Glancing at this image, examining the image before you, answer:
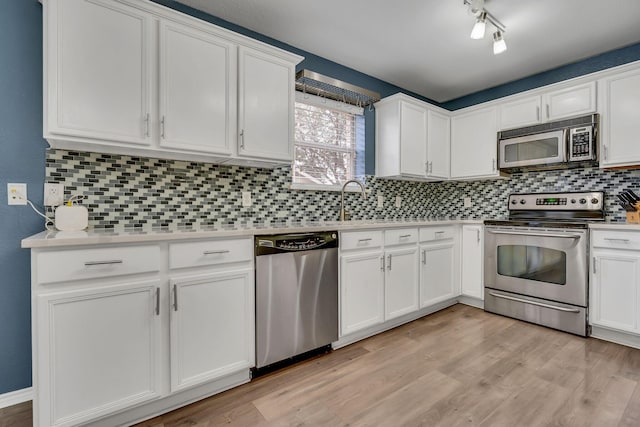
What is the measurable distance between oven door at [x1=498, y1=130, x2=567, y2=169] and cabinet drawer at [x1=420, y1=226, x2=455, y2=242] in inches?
35.2

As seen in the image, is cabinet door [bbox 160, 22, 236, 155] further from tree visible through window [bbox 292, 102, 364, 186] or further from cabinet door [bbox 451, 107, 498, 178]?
cabinet door [bbox 451, 107, 498, 178]

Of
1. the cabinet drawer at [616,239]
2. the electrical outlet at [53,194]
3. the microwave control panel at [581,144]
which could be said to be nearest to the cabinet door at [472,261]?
the cabinet drawer at [616,239]

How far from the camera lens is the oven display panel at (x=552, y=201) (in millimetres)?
3084

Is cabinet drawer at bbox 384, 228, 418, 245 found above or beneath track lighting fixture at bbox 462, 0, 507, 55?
beneath

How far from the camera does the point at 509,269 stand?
10.1 ft

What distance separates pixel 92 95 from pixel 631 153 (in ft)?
12.6

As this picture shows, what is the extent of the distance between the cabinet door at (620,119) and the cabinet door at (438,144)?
1.39 m

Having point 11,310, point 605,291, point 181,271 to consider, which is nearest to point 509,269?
point 605,291

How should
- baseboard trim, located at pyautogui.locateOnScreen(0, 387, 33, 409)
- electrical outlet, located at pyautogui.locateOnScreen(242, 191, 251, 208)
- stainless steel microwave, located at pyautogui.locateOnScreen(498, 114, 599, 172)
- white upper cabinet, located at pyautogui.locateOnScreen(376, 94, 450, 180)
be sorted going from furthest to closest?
white upper cabinet, located at pyautogui.locateOnScreen(376, 94, 450, 180), stainless steel microwave, located at pyautogui.locateOnScreen(498, 114, 599, 172), electrical outlet, located at pyautogui.locateOnScreen(242, 191, 251, 208), baseboard trim, located at pyautogui.locateOnScreen(0, 387, 33, 409)

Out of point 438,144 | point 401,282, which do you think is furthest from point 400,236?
point 438,144

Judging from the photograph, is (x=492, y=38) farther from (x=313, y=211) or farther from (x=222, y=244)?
(x=222, y=244)

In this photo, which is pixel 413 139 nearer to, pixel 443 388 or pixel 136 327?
pixel 443 388

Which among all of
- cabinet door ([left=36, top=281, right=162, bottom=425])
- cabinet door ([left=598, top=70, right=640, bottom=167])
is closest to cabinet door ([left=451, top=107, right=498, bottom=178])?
cabinet door ([left=598, top=70, right=640, bottom=167])

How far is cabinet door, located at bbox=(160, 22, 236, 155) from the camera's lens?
184cm
